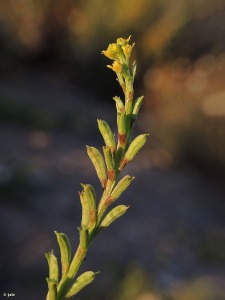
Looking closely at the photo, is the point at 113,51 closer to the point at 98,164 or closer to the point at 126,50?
the point at 126,50

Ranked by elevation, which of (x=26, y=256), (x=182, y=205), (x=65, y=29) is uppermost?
(x=65, y=29)

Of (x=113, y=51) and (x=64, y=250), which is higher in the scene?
(x=113, y=51)

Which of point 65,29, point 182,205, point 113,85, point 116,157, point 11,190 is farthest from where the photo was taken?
point 65,29

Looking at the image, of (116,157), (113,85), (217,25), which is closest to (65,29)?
(113,85)

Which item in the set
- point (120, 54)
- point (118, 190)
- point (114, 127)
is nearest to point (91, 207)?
point (118, 190)

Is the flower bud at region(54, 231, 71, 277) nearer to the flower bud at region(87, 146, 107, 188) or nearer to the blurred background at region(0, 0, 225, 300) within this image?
the flower bud at region(87, 146, 107, 188)

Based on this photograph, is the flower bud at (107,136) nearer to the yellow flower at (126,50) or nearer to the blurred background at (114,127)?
the yellow flower at (126,50)

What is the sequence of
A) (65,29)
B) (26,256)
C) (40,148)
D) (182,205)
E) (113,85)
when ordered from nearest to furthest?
(26,256)
(182,205)
(40,148)
(113,85)
(65,29)

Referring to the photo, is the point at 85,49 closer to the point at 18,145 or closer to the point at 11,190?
the point at 18,145
